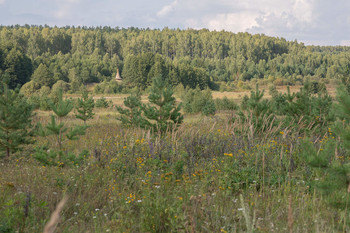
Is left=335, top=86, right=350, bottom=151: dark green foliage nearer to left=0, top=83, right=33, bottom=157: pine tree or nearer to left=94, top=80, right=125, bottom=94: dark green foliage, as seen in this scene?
left=0, top=83, right=33, bottom=157: pine tree

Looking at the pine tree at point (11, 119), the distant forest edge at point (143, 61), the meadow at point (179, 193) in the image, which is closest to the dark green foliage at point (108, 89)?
the distant forest edge at point (143, 61)

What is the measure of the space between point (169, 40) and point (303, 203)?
133 metres

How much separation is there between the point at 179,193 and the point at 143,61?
7599cm

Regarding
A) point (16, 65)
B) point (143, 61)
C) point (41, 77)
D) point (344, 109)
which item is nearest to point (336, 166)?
point (344, 109)

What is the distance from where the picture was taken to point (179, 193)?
4.16 metres

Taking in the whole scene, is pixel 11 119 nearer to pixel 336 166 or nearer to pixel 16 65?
pixel 336 166

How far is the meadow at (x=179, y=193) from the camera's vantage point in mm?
3094

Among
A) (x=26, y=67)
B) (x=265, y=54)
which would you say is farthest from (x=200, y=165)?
(x=265, y=54)

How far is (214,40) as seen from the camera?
135 m

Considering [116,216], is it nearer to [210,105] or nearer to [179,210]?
[179,210]

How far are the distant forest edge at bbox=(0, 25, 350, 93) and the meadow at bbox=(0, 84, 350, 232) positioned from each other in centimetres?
3688

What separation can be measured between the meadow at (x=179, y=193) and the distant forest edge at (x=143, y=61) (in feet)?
121

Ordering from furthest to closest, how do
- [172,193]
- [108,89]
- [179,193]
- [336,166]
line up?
[108,89] → [172,193] → [179,193] → [336,166]

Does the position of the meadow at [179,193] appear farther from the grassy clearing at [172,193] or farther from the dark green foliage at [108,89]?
the dark green foliage at [108,89]
